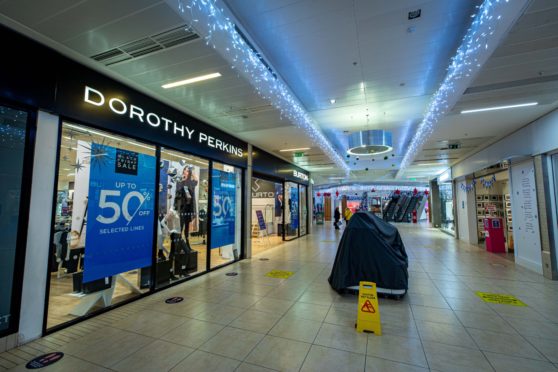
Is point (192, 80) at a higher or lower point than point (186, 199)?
higher

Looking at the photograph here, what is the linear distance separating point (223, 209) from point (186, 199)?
1.20m

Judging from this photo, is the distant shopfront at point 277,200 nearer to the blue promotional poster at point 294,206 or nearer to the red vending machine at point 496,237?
the blue promotional poster at point 294,206

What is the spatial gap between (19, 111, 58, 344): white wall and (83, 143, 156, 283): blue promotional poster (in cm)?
46

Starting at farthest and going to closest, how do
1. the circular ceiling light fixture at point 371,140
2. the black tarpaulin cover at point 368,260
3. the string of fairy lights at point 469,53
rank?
the circular ceiling light fixture at point 371,140 → the black tarpaulin cover at point 368,260 → the string of fairy lights at point 469,53

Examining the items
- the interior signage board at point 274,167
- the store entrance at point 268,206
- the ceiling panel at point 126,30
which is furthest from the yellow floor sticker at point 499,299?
the store entrance at point 268,206

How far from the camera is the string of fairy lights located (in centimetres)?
242

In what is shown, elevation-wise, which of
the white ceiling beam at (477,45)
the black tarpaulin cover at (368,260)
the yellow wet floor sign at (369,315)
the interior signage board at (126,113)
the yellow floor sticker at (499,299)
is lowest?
the yellow floor sticker at (499,299)

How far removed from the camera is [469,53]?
3.02 meters

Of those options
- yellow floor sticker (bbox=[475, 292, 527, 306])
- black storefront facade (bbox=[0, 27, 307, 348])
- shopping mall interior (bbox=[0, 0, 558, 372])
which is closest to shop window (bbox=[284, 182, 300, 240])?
shopping mall interior (bbox=[0, 0, 558, 372])

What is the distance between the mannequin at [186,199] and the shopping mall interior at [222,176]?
0.06 m

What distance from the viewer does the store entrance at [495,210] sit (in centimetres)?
800

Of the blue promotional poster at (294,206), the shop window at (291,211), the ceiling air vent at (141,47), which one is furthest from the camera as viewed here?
the blue promotional poster at (294,206)

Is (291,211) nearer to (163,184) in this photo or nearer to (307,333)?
(163,184)

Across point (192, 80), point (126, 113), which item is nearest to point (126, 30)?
point (192, 80)
